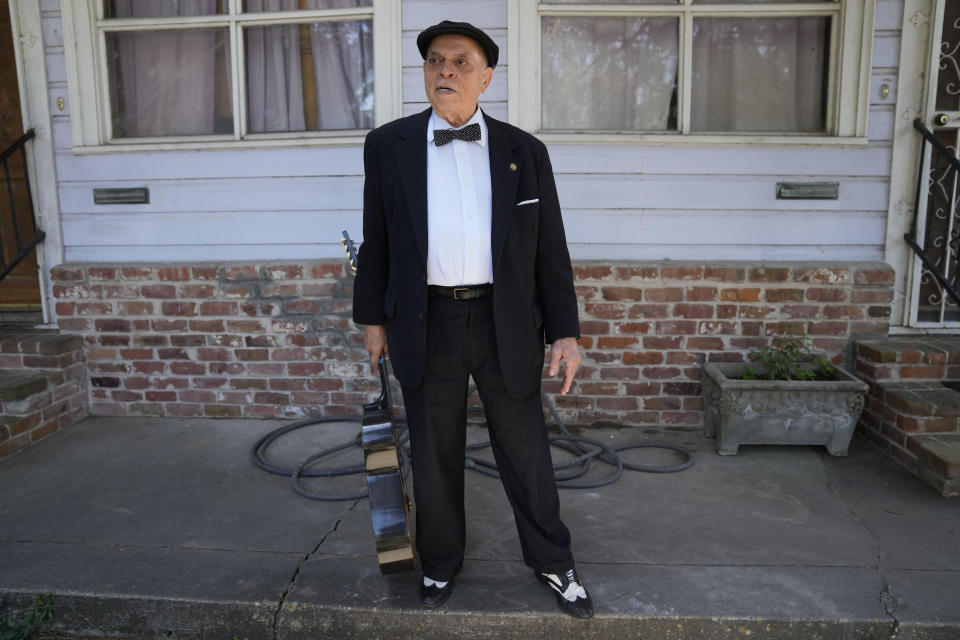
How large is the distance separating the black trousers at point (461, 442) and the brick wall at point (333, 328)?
1.59 meters

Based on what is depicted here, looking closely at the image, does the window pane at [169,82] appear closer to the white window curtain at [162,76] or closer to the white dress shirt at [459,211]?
the white window curtain at [162,76]

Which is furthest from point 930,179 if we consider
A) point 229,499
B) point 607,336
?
Answer: point 229,499

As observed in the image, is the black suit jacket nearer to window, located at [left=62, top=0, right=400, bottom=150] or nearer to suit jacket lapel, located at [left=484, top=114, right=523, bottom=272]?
suit jacket lapel, located at [left=484, top=114, right=523, bottom=272]

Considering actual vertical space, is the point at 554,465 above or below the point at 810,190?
below

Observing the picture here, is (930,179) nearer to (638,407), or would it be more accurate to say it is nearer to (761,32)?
(761,32)

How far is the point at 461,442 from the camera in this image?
2451mm

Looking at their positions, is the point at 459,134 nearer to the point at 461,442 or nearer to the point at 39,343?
the point at 461,442

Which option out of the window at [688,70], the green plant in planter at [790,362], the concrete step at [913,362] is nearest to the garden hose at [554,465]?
the green plant in planter at [790,362]

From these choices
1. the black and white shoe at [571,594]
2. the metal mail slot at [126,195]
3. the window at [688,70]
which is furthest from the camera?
the metal mail slot at [126,195]

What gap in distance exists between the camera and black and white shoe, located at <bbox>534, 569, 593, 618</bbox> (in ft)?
7.47

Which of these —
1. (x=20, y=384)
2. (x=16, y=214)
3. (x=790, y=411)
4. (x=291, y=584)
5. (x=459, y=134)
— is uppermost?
(x=459, y=134)

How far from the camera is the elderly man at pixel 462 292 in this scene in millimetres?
2232

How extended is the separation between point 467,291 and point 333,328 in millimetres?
1919

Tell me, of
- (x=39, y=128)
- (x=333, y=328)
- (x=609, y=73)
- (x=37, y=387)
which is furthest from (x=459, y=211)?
(x=39, y=128)
